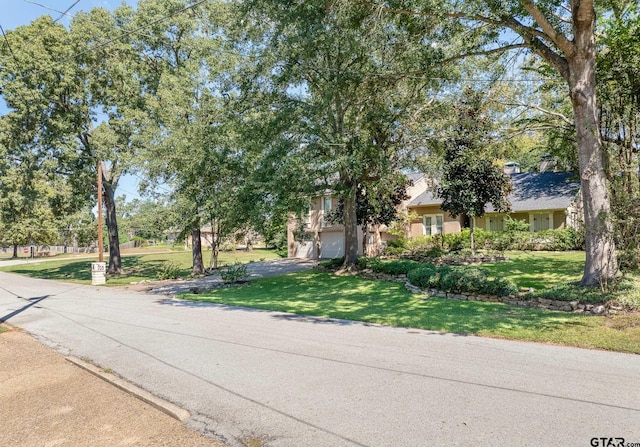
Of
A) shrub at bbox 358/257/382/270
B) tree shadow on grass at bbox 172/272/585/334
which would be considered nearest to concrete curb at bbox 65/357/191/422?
tree shadow on grass at bbox 172/272/585/334

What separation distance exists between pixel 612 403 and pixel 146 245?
72631 mm

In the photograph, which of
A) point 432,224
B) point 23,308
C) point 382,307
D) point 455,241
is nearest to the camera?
point 382,307

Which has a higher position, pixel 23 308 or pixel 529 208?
pixel 529 208

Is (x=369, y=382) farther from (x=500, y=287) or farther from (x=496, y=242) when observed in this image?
(x=496, y=242)

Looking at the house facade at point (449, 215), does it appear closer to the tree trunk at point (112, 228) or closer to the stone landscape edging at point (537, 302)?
the stone landscape edging at point (537, 302)

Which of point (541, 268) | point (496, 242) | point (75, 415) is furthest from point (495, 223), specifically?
point (75, 415)

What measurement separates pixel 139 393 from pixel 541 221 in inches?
986

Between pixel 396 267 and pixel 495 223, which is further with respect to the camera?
pixel 495 223

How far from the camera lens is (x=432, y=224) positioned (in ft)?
90.7

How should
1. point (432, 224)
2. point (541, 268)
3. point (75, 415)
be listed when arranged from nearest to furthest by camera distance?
point (75, 415), point (541, 268), point (432, 224)

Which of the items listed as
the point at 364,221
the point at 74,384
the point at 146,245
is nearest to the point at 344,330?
the point at 74,384

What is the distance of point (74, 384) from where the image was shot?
5.59 metres

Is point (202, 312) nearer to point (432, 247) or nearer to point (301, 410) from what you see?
point (301, 410)

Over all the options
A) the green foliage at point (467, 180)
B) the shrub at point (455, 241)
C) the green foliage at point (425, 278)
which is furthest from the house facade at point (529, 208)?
the green foliage at point (425, 278)
